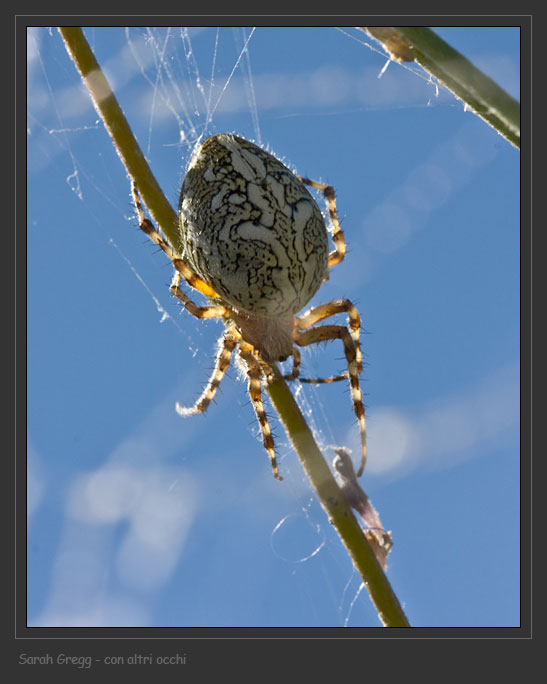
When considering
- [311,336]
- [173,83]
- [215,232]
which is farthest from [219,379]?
[173,83]

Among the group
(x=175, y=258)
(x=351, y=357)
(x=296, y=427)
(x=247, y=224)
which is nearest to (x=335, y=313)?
(x=351, y=357)

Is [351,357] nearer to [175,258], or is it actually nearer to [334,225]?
[334,225]

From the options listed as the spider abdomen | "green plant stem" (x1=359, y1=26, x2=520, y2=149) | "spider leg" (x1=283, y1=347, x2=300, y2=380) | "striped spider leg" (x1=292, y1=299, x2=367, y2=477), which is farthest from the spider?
"green plant stem" (x1=359, y1=26, x2=520, y2=149)

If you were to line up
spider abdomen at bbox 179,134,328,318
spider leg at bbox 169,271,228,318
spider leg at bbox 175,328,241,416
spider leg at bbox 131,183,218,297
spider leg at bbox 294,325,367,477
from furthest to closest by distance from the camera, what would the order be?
spider leg at bbox 175,328,241,416
spider leg at bbox 294,325,367,477
spider leg at bbox 169,271,228,318
spider leg at bbox 131,183,218,297
spider abdomen at bbox 179,134,328,318

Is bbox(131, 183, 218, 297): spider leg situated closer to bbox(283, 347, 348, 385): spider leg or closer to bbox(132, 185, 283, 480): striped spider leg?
bbox(132, 185, 283, 480): striped spider leg

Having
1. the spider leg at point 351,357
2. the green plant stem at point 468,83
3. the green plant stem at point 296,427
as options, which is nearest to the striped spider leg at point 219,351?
the spider leg at point 351,357

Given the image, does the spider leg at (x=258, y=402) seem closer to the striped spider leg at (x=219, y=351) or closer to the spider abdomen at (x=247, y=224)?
the striped spider leg at (x=219, y=351)
